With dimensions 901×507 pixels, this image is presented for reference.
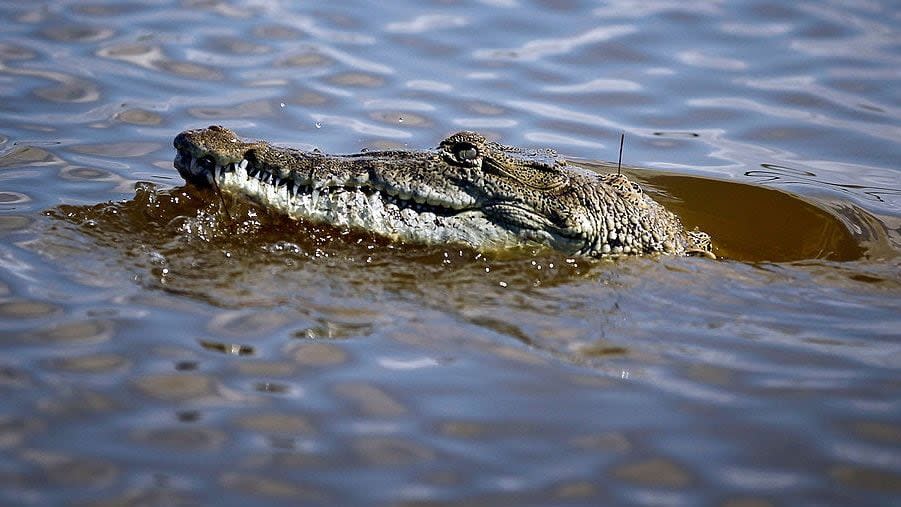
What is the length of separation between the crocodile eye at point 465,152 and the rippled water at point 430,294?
0.54 metres

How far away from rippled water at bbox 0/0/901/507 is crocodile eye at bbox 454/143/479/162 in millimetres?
541

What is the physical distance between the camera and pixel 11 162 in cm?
729

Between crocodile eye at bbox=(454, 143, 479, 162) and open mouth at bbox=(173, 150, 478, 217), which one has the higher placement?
crocodile eye at bbox=(454, 143, 479, 162)

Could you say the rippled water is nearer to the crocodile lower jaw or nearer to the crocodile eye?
the crocodile lower jaw

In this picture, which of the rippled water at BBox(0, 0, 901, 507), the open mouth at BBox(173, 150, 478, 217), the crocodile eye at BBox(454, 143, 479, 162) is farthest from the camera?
the crocodile eye at BBox(454, 143, 479, 162)

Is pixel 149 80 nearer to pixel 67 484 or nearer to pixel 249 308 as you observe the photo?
pixel 249 308

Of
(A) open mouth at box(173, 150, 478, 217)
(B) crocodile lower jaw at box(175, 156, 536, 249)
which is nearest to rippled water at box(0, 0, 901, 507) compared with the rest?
(B) crocodile lower jaw at box(175, 156, 536, 249)

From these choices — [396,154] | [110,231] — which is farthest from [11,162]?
[396,154]

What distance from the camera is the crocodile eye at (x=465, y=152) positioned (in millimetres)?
6023

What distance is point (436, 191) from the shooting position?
5.96m

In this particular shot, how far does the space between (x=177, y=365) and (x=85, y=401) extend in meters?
0.45

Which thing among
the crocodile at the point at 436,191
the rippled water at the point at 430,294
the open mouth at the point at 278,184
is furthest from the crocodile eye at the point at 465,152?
the rippled water at the point at 430,294

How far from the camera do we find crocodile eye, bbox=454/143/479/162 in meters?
6.02

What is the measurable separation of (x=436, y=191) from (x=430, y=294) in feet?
2.15
